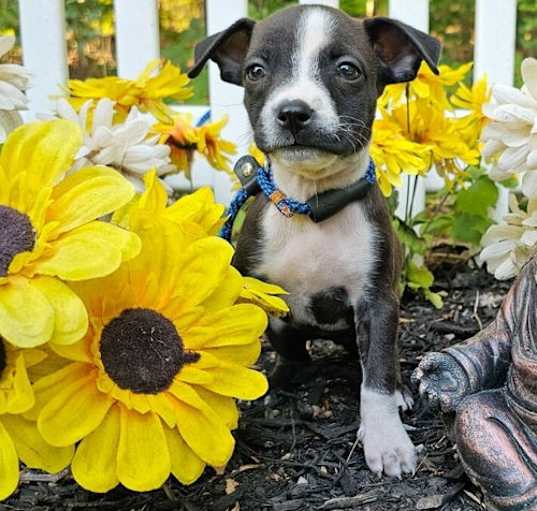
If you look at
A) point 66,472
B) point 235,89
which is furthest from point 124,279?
point 235,89

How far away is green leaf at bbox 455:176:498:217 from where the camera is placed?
316 centimetres

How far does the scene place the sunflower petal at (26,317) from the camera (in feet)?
4.58

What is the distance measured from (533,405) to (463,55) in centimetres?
474

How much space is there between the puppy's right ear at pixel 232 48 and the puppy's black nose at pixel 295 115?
372 mm

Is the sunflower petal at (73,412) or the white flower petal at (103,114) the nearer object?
the sunflower petal at (73,412)

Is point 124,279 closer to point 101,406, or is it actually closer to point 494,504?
point 101,406

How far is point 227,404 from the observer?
1664mm

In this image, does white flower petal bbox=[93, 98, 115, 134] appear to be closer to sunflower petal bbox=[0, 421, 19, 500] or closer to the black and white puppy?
the black and white puppy

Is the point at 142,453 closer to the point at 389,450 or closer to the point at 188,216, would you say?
the point at 188,216

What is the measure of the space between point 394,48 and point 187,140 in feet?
2.45

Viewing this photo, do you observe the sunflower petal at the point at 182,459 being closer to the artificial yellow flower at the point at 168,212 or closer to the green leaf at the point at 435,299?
the artificial yellow flower at the point at 168,212

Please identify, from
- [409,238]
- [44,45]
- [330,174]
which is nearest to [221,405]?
[330,174]

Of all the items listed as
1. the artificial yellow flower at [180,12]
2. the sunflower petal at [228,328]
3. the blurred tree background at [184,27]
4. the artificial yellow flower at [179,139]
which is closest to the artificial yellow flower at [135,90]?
the artificial yellow flower at [179,139]

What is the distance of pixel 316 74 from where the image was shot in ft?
6.46
